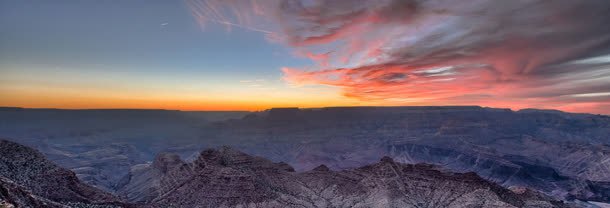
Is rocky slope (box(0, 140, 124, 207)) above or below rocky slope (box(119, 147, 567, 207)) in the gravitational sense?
above

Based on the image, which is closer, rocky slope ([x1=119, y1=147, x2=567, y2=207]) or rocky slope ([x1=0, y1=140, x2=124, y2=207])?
rocky slope ([x1=0, y1=140, x2=124, y2=207])

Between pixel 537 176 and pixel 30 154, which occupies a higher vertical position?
pixel 30 154

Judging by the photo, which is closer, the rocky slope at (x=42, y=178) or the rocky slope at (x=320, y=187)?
the rocky slope at (x=42, y=178)

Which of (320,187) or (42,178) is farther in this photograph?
(320,187)

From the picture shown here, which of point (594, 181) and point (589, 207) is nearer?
point (589, 207)

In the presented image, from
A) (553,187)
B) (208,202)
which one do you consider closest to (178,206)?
(208,202)

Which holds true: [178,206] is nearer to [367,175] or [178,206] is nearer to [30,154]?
[30,154]

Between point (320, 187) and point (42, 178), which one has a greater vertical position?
point (42, 178)

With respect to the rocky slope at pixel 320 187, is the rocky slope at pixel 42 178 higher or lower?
higher
